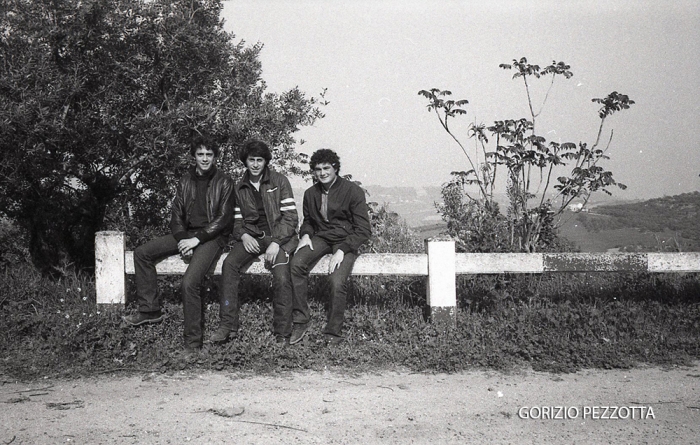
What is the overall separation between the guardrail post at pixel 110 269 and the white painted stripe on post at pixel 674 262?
549 centimetres

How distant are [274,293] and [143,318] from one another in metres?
1.29

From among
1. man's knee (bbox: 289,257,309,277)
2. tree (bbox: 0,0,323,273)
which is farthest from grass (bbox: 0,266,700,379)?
tree (bbox: 0,0,323,273)

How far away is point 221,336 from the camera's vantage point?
210 inches

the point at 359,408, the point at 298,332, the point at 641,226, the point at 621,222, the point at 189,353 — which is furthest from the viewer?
the point at 621,222

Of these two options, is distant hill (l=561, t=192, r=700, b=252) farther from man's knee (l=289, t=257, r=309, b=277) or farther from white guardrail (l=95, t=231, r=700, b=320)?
man's knee (l=289, t=257, r=309, b=277)

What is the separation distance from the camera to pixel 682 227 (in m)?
11.6

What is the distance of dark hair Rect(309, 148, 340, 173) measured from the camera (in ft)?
19.4

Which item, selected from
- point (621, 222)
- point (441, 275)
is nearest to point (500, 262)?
point (441, 275)

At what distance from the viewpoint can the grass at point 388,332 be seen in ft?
16.5

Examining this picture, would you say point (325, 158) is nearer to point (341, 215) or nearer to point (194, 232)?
point (341, 215)

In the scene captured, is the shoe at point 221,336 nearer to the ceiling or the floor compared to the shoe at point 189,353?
nearer to the ceiling

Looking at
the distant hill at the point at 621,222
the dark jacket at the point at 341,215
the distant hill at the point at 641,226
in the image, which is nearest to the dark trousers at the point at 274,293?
the dark jacket at the point at 341,215

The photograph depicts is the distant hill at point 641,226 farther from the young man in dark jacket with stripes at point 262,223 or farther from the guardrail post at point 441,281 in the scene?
the young man in dark jacket with stripes at point 262,223

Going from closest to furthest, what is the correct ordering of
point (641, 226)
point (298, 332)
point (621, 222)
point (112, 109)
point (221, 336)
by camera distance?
1. point (221, 336)
2. point (298, 332)
3. point (112, 109)
4. point (641, 226)
5. point (621, 222)
